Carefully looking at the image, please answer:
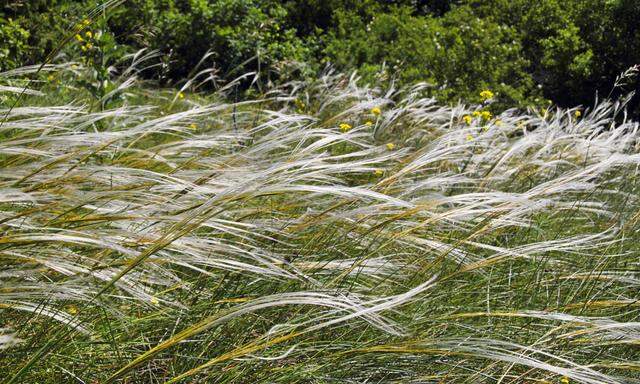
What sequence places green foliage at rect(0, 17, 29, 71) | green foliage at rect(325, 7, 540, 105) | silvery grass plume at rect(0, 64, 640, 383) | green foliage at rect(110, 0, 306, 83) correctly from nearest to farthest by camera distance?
silvery grass plume at rect(0, 64, 640, 383) → green foliage at rect(0, 17, 29, 71) → green foliage at rect(325, 7, 540, 105) → green foliage at rect(110, 0, 306, 83)

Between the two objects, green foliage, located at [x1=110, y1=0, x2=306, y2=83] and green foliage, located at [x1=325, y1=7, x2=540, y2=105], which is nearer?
green foliage, located at [x1=325, y1=7, x2=540, y2=105]

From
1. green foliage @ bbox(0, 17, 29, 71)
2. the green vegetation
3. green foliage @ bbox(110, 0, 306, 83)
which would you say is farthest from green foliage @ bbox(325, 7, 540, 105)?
the green vegetation

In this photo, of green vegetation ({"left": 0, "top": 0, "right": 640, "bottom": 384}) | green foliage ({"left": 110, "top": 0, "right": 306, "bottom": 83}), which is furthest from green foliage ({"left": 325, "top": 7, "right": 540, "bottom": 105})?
green vegetation ({"left": 0, "top": 0, "right": 640, "bottom": 384})

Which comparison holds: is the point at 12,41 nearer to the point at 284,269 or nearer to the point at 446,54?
the point at 284,269

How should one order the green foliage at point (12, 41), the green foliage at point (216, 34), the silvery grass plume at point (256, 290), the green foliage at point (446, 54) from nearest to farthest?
the silvery grass plume at point (256, 290), the green foliage at point (12, 41), the green foliage at point (446, 54), the green foliage at point (216, 34)

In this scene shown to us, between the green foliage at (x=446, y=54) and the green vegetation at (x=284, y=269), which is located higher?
the green vegetation at (x=284, y=269)

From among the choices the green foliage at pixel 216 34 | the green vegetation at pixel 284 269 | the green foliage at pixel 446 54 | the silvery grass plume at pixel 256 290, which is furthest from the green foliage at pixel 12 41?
the green foliage at pixel 446 54

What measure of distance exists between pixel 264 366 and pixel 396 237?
0.45 m

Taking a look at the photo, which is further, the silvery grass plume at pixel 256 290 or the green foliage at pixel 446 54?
the green foliage at pixel 446 54

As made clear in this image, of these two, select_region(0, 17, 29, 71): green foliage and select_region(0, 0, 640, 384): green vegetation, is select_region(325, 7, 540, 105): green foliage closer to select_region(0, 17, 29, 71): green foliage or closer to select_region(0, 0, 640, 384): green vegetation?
select_region(0, 17, 29, 71): green foliage

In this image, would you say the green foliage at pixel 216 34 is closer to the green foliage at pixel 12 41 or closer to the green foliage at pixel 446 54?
the green foliage at pixel 446 54

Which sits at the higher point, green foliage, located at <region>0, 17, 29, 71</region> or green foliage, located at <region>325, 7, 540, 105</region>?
green foliage, located at <region>0, 17, 29, 71</region>

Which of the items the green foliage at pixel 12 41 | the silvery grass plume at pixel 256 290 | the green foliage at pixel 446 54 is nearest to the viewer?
the silvery grass plume at pixel 256 290

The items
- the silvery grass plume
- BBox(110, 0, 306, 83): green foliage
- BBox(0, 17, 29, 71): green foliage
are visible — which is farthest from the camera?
BBox(110, 0, 306, 83): green foliage
